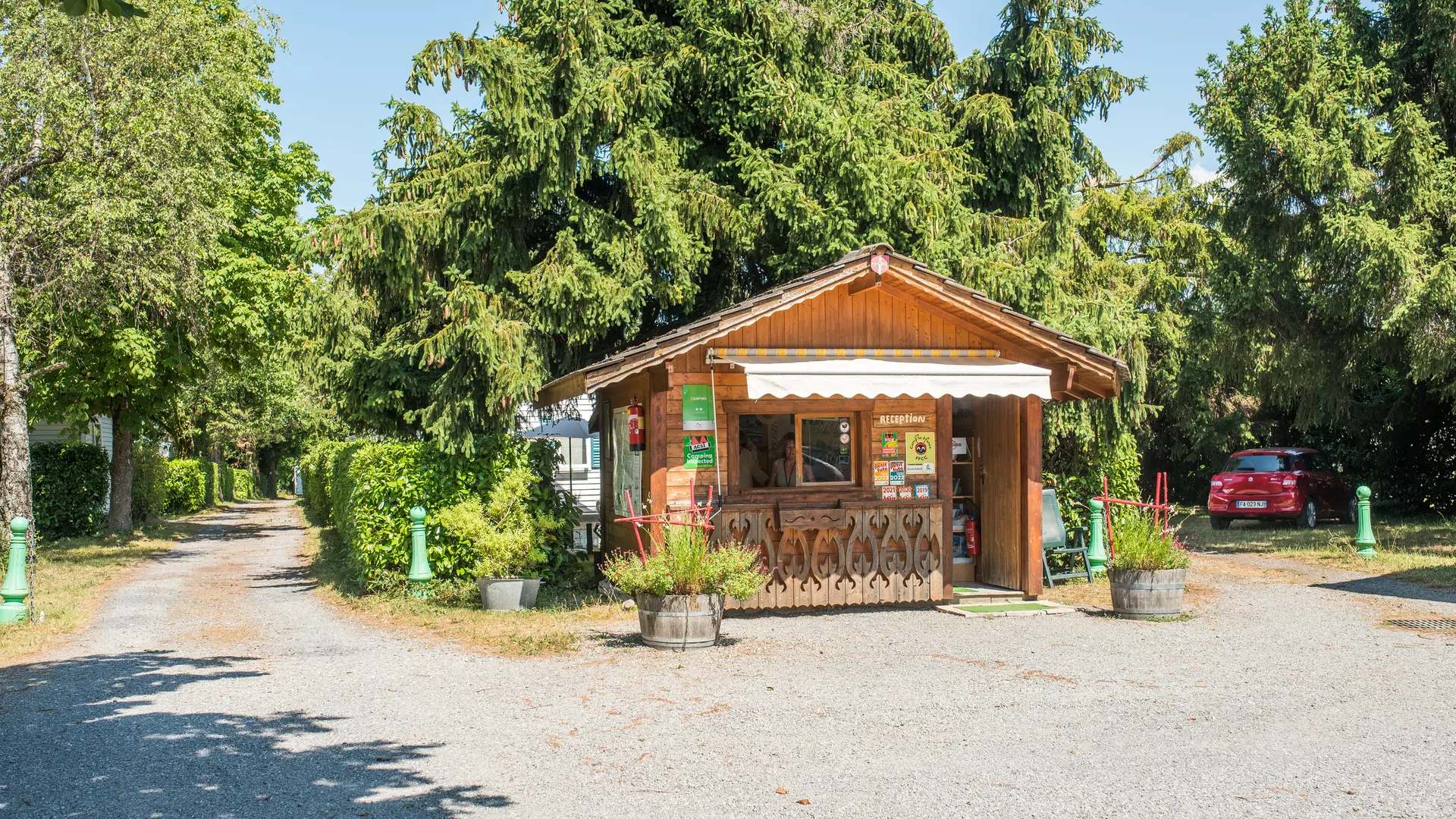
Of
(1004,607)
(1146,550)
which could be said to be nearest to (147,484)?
(1004,607)

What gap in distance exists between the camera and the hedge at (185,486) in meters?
37.7

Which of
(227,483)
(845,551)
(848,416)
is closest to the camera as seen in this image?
(845,551)

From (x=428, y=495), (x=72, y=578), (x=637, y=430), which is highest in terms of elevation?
(x=637, y=430)

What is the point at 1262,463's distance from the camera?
24.5 m

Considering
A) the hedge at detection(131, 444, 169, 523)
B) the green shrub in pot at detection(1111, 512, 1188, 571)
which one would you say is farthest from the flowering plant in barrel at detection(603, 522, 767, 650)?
the hedge at detection(131, 444, 169, 523)

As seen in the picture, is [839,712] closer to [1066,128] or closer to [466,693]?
[466,693]

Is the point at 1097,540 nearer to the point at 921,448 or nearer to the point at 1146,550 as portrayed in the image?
the point at 1146,550

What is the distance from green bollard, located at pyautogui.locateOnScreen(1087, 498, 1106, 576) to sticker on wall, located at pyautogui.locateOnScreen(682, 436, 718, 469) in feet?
18.1

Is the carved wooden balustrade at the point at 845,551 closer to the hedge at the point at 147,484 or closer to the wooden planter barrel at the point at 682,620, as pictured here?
the wooden planter barrel at the point at 682,620

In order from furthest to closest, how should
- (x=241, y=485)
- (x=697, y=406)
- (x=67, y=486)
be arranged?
(x=241, y=485), (x=67, y=486), (x=697, y=406)

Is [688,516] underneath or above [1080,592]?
above

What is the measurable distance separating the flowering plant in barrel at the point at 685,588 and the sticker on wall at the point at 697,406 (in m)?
1.93

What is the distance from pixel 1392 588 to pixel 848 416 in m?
7.10

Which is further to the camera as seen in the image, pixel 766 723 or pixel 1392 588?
pixel 1392 588
